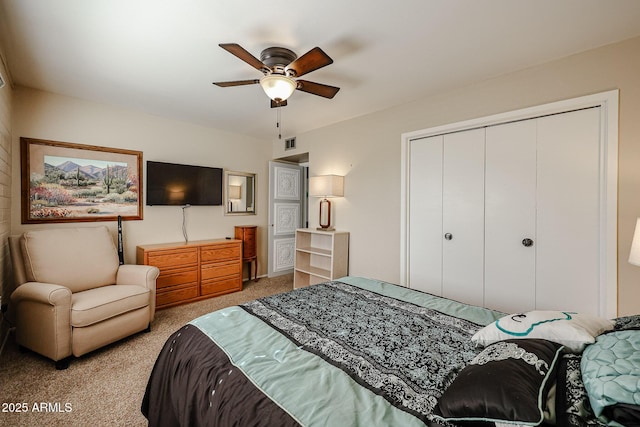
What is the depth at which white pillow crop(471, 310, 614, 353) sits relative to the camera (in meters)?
1.00

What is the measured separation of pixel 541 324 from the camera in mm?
1115

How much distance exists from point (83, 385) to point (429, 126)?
12.5 feet

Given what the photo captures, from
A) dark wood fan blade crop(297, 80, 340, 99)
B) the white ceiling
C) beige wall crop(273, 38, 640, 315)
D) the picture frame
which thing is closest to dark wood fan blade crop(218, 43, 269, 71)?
the white ceiling

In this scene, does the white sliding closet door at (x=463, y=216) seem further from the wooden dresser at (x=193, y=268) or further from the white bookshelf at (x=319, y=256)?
the wooden dresser at (x=193, y=268)

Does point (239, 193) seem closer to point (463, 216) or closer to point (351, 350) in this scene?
point (463, 216)

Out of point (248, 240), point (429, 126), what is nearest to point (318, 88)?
point (429, 126)

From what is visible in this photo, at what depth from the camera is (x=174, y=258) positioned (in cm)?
349

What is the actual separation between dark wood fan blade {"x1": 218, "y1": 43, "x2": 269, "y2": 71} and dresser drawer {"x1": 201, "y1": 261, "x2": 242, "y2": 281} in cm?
283

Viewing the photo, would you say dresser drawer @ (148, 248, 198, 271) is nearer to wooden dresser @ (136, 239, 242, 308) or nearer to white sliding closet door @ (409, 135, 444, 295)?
wooden dresser @ (136, 239, 242, 308)

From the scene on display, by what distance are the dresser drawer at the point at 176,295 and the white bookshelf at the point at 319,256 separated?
1441 millimetres

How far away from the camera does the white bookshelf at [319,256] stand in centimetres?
371

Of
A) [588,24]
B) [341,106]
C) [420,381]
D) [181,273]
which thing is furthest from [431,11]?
[181,273]

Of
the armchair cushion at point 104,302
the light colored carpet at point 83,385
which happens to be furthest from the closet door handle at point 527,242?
the armchair cushion at point 104,302

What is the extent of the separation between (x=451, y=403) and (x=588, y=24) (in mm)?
2515
